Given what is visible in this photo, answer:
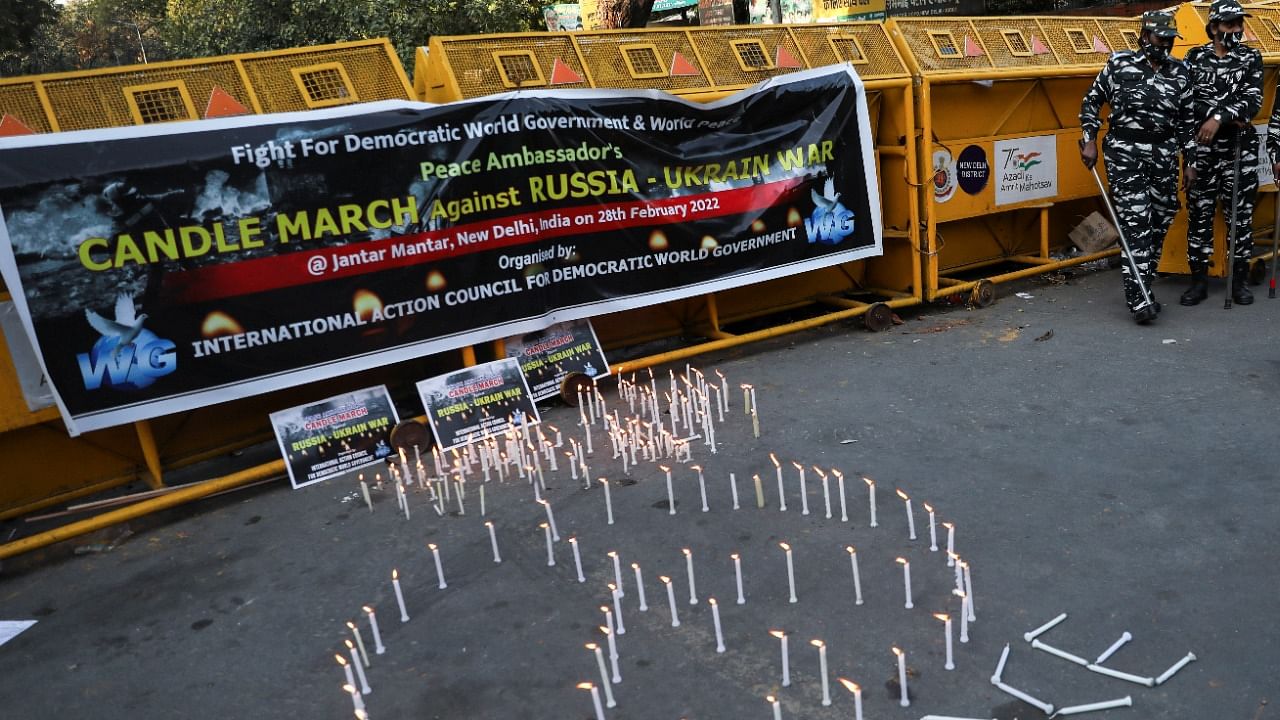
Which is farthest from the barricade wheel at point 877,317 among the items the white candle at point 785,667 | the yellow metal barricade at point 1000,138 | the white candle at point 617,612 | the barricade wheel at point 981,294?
the white candle at point 785,667

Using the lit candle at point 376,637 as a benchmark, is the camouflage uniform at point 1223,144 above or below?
above

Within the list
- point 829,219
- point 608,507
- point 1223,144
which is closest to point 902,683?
point 608,507

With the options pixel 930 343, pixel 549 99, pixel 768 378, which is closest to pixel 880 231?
pixel 930 343

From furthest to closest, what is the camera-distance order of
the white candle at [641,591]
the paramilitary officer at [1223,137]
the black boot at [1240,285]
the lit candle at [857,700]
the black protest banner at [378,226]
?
the black boot at [1240,285]
the paramilitary officer at [1223,137]
the black protest banner at [378,226]
the white candle at [641,591]
the lit candle at [857,700]

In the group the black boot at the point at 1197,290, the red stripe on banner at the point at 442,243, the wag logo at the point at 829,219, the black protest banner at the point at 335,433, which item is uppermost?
the red stripe on banner at the point at 442,243

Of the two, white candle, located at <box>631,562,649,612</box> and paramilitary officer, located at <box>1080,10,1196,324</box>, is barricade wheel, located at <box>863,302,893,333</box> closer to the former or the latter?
paramilitary officer, located at <box>1080,10,1196,324</box>

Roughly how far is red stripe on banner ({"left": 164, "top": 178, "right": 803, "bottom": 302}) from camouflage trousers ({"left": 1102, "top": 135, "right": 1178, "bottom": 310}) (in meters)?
3.07

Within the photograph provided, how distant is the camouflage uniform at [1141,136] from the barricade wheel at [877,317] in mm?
2088

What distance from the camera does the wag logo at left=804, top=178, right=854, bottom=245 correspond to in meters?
8.60

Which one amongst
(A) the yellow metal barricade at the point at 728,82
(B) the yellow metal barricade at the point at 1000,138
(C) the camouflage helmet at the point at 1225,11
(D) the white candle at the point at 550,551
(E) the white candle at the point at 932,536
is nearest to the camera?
(E) the white candle at the point at 932,536

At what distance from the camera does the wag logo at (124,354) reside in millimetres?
5637

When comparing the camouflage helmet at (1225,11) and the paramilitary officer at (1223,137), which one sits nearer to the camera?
the camouflage helmet at (1225,11)

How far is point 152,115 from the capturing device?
5973mm

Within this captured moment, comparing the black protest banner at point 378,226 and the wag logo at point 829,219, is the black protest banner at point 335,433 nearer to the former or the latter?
the black protest banner at point 378,226
